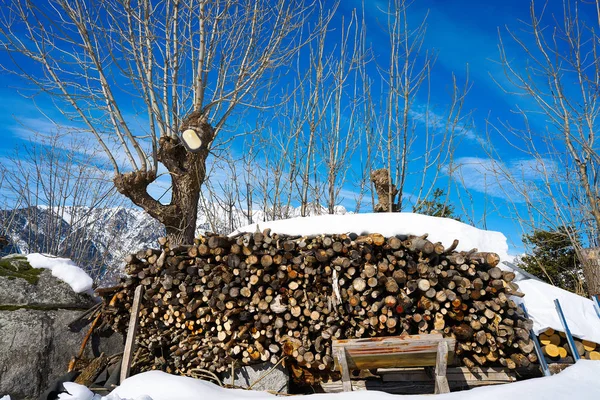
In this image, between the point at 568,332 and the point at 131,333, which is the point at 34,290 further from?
the point at 568,332

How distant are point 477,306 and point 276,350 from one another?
2.07 m

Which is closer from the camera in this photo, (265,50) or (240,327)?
(240,327)

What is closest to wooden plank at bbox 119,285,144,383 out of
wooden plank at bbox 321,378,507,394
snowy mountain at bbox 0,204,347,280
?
wooden plank at bbox 321,378,507,394

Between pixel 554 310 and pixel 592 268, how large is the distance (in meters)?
3.26

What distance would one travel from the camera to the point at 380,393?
2.84 meters

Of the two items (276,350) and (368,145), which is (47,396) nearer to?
(276,350)

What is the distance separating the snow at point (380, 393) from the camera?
105 inches

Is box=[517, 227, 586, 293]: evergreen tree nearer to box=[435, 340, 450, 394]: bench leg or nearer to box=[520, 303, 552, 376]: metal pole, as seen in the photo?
box=[520, 303, 552, 376]: metal pole

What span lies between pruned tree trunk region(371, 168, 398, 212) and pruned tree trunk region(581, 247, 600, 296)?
10.8ft

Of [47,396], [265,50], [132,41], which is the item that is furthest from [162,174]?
[47,396]

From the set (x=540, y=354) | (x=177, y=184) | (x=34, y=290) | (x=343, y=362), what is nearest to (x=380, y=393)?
(x=343, y=362)

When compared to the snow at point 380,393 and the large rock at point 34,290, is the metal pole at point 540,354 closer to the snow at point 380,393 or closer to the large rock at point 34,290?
the snow at point 380,393

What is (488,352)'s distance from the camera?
4.06 meters

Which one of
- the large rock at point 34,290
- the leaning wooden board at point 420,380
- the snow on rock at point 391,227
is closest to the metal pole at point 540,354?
the leaning wooden board at point 420,380
